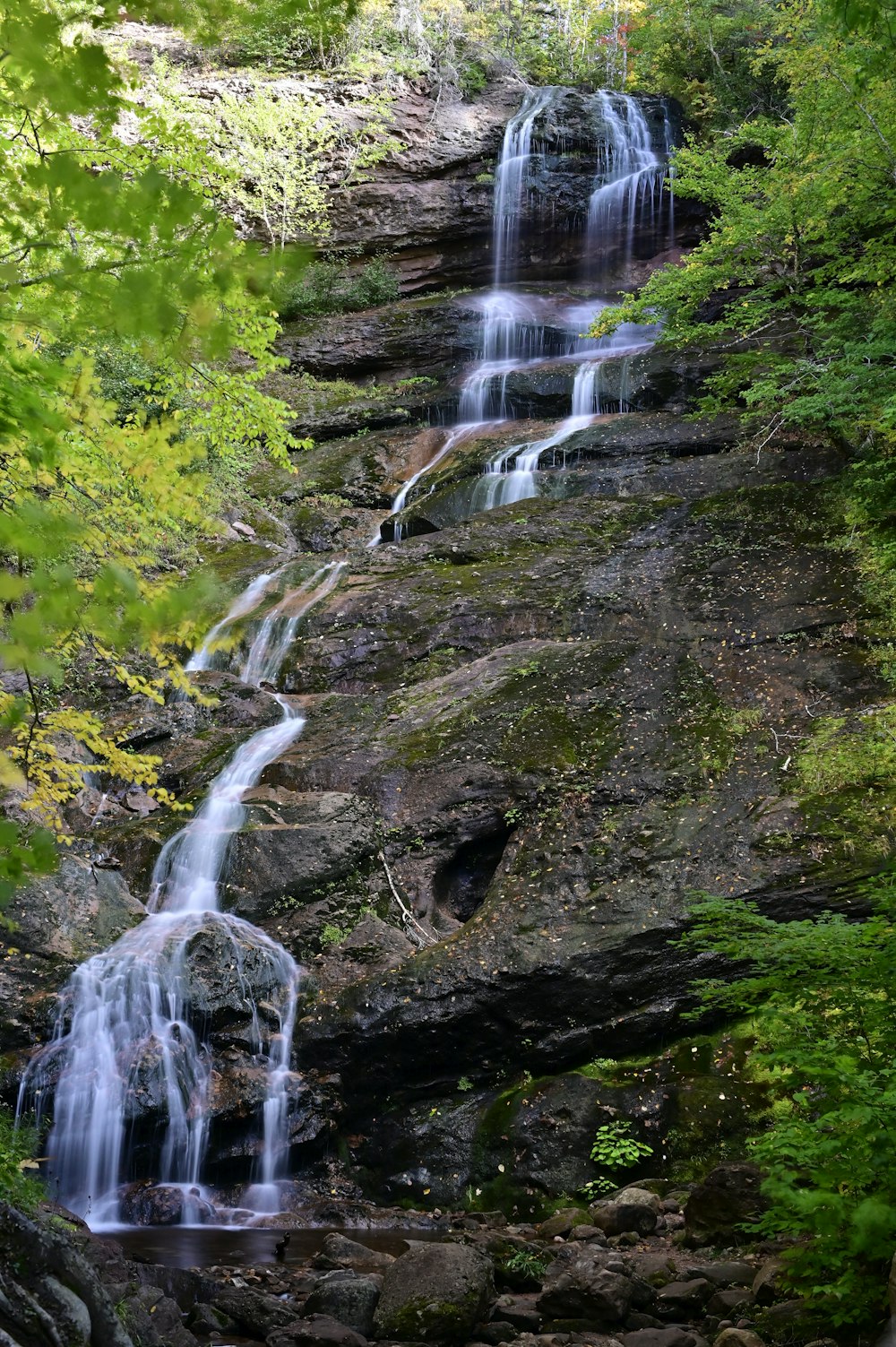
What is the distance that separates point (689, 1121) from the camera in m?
6.94

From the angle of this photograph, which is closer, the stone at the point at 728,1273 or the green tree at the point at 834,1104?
the green tree at the point at 834,1104

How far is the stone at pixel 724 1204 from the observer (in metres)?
5.65

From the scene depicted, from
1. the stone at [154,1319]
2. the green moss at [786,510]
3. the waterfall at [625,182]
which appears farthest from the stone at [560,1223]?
the waterfall at [625,182]

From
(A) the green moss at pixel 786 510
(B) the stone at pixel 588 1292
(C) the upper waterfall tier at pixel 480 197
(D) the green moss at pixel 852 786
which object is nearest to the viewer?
(B) the stone at pixel 588 1292

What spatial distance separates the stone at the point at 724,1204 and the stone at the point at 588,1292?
2.69 feet

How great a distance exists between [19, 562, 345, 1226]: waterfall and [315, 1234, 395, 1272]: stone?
1434mm

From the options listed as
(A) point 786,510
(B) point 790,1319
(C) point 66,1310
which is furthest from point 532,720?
(C) point 66,1310

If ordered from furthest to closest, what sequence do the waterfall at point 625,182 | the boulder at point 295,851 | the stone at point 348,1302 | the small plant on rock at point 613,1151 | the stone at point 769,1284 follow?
1. the waterfall at point 625,182
2. the boulder at point 295,851
3. the small plant on rock at point 613,1151
4. the stone at point 348,1302
5. the stone at point 769,1284

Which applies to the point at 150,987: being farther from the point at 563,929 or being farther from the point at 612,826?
the point at 612,826

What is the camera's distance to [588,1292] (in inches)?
194

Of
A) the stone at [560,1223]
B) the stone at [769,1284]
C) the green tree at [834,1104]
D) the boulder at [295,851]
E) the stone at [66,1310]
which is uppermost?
the green tree at [834,1104]

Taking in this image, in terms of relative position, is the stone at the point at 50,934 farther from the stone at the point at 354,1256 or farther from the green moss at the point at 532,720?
the green moss at the point at 532,720

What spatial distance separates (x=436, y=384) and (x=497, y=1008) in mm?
16277

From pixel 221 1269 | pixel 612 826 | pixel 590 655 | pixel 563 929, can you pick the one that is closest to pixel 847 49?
pixel 590 655
